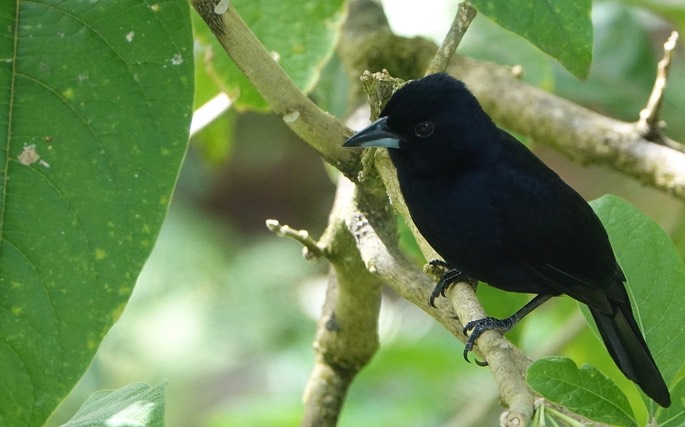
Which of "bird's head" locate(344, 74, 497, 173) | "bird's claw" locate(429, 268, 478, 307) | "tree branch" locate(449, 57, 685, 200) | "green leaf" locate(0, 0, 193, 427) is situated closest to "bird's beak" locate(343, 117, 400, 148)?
"bird's head" locate(344, 74, 497, 173)

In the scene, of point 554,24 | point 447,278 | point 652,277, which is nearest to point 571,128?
point 447,278

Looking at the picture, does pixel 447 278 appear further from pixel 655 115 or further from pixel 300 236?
pixel 655 115

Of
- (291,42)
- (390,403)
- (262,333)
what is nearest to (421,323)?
(390,403)

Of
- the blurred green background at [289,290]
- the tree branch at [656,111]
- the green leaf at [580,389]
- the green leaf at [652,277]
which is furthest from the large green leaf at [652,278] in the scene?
the blurred green background at [289,290]

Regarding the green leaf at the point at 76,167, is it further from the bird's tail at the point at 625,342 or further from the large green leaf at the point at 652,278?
the bird's tail at the point at 625,342

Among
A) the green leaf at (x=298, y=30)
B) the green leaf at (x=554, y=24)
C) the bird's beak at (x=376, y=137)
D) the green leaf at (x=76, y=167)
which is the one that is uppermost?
the green leaf at (x=298, y=30)

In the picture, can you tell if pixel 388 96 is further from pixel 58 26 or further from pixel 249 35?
pixel 58 26
